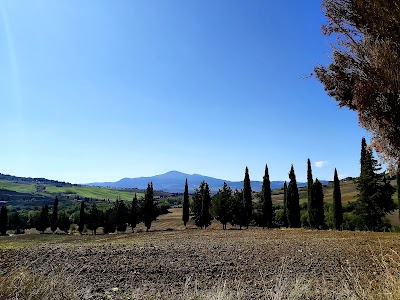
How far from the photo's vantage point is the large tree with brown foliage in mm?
8008

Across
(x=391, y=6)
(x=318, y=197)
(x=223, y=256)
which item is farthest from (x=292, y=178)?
(x=391, y=6)

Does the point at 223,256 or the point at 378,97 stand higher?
the point at 378,97

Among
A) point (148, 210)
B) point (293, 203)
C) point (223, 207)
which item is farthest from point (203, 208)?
point (293, 203)

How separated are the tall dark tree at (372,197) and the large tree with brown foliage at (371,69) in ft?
118

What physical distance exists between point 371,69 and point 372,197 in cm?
3921

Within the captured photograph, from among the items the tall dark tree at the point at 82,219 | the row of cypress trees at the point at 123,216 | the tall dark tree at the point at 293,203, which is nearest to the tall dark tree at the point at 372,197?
the tall dark tree at the point at 293,203

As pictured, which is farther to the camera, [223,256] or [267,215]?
[267,215]

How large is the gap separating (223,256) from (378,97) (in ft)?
40.7

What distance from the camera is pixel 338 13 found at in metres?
9.32

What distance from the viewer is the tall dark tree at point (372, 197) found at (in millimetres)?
43312

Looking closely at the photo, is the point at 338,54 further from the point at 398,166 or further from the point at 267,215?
the point at 267,215

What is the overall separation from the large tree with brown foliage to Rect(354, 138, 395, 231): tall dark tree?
36.0 m

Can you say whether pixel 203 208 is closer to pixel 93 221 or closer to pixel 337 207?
pixel 337 207

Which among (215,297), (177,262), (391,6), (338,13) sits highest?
(338,13)
